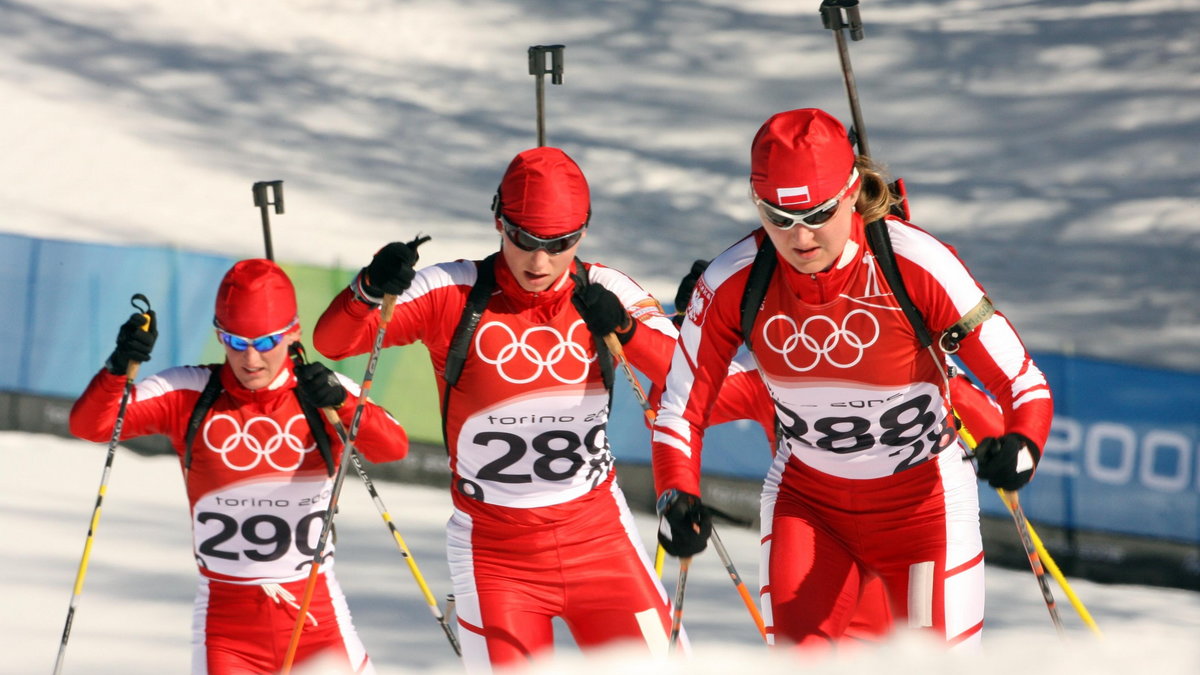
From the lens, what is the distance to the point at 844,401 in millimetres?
4086

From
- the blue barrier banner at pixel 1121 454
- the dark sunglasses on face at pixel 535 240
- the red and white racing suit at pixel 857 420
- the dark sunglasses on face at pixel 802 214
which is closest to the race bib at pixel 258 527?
the dark sunglasses on face at pixel 535 240

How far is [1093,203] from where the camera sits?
16359mm

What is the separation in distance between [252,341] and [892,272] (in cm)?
235

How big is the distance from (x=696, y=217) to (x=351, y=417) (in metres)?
11.8

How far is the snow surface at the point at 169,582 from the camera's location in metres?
7.42

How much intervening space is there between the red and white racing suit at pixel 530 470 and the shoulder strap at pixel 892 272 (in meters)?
1.19

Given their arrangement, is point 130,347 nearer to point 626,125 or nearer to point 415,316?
point 415,316

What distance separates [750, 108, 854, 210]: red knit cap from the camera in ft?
12.2

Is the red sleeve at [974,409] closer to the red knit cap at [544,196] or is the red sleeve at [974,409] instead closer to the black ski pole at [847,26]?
the black ski pole at [847,26]

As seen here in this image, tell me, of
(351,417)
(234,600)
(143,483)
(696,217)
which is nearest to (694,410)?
(351,417)

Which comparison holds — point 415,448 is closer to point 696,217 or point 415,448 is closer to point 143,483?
point 143,483

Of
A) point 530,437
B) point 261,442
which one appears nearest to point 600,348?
point 530,437

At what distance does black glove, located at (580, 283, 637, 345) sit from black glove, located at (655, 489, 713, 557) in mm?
885

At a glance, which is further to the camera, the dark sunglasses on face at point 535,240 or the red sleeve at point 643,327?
the red sleeve at point 643,327
